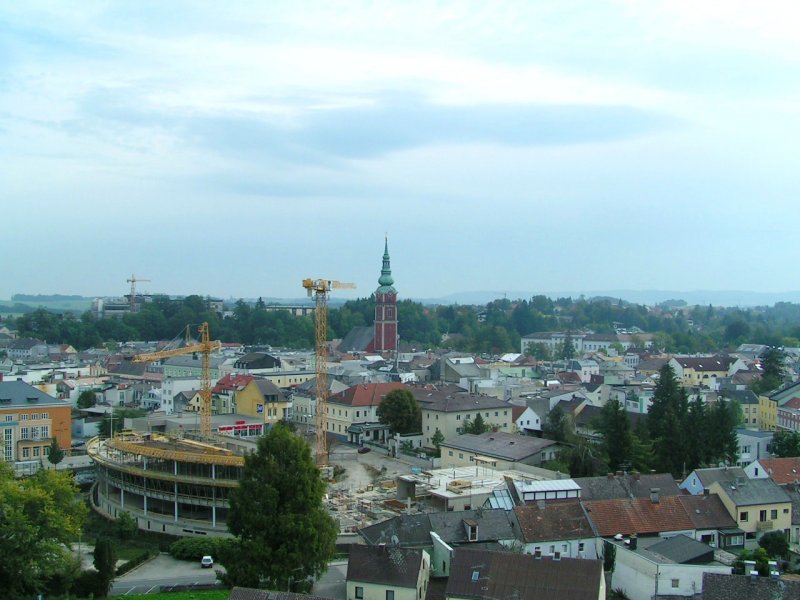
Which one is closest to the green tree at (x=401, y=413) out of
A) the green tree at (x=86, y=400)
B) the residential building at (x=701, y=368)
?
the green tree at (x=86, y=400)

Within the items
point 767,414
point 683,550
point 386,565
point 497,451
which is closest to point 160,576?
point 386,565

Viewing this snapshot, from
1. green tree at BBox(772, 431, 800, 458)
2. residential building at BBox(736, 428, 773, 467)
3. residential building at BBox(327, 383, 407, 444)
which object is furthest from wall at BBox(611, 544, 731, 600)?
residential building at BBox(327, 383, 407, 444)

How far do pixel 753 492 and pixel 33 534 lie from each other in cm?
2056

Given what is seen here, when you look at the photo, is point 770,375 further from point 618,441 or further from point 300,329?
point 300,329

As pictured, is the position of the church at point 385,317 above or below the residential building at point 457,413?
above

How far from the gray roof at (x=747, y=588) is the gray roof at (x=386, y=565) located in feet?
21.7

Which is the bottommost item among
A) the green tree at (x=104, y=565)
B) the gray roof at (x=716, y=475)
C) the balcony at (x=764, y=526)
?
the green tree at (x=104, y=565)

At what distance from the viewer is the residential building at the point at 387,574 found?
2147cm

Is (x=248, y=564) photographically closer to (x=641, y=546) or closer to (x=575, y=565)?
(x=575, y=565)

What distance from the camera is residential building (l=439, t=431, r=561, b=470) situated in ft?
120

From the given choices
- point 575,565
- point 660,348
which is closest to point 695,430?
point 575,565

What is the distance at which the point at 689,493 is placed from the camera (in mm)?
29828

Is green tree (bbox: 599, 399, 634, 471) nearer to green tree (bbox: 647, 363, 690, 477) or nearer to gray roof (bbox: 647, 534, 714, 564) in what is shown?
green tree (bbox: 647, 363, 690, 477)

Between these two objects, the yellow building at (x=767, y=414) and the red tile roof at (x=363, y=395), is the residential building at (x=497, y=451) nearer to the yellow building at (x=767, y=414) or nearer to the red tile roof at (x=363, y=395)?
the red tile roof at (x=363, y=395)
